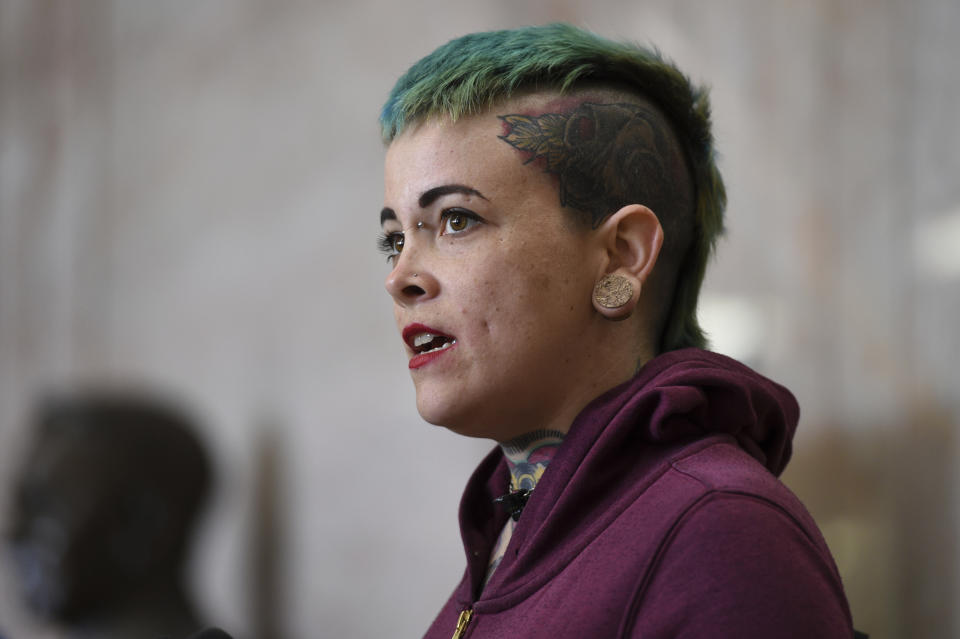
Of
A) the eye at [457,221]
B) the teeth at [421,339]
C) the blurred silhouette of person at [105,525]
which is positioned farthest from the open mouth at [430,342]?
the blurred silhouette of person at [105,525]

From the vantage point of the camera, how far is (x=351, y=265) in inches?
135

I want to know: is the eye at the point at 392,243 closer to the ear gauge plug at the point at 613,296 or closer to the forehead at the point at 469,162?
the forehead at the point at 469,162

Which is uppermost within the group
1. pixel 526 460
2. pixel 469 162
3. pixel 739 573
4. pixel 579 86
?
pixel 579 86

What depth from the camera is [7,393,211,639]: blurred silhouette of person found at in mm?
2885

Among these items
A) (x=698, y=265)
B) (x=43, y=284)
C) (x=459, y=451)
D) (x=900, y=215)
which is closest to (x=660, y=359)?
(x=698, y=265)

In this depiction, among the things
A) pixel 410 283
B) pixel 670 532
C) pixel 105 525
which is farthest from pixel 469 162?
pixel 105 525

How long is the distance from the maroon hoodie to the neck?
68 millimetres

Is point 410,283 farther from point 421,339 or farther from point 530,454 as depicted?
point 530,454

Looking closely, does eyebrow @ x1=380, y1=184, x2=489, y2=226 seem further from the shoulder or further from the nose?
the shoulder

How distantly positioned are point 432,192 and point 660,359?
0.40 m

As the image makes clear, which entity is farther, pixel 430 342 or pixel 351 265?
pixel 351 265

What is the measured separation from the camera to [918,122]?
7.91 ft

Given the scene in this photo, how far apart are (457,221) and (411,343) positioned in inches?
7.5

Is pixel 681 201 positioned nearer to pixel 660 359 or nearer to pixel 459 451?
pixel 660 359
